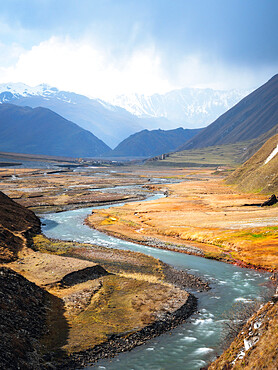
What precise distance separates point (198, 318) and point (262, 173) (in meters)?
109

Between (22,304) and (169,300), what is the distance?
15.2m

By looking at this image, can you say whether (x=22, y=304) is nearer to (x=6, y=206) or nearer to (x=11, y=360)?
(x=11, y=360)

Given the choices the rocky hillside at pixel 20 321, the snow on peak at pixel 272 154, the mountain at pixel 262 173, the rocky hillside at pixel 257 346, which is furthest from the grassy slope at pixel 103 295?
the snow on peak at pixel 272 154

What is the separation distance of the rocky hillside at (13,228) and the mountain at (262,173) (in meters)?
82.9

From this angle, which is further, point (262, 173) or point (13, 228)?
point (262, 173)

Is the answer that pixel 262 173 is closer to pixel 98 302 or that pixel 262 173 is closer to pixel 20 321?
pixel 98 302

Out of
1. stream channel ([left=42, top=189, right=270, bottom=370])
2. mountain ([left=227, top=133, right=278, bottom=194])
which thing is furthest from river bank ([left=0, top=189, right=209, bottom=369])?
mountain ([left=227, top=133, right=278, bottom=194])

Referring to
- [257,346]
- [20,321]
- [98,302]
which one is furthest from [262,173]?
[20,321]

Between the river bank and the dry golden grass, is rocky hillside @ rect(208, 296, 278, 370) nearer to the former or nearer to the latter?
the river bank

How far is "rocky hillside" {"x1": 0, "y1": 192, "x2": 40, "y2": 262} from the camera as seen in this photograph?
1970 inches

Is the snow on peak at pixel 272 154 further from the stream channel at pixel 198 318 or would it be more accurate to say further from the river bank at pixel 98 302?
the river bank at pixel 98 302

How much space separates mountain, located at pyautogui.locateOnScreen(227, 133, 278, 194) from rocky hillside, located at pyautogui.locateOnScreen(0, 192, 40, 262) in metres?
82.9

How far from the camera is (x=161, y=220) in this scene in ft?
280

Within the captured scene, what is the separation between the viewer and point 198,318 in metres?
32.8
